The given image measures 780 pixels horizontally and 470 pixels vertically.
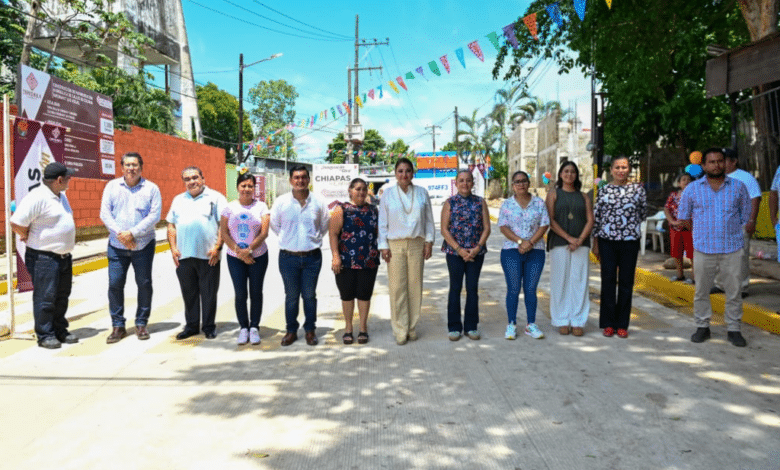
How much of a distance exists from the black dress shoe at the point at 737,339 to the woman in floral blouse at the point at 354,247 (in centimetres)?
326

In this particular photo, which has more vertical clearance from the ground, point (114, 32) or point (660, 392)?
point (114, 32)

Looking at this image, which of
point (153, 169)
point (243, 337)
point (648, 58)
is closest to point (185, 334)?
point (243, 337)

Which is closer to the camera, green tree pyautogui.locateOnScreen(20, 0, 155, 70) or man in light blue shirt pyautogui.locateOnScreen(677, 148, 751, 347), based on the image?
man in light blue shirt pyautogui.locateOnScreen(677, 148, 751, 347)

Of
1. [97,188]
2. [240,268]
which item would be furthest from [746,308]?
[97,188]

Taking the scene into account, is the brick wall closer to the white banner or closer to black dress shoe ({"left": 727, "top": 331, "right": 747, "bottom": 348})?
the white banner

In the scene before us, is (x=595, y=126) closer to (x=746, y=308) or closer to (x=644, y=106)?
(x=644, y=106)

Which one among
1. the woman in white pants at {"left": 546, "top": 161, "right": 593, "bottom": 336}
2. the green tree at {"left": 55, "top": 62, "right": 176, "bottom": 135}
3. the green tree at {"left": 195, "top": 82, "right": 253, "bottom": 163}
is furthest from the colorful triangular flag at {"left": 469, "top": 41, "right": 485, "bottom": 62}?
the green tree at {"left": 195, "top": 82, "right": 253, "bottom": 163}

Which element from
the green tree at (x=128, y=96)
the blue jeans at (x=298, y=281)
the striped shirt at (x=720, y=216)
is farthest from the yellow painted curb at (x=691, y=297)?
the green tree at (x=128, y=96)

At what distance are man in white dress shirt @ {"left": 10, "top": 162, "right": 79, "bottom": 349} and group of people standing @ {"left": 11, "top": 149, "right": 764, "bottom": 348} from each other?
1cm

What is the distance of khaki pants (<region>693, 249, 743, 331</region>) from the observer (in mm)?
5367

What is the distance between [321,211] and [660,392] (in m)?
3.26

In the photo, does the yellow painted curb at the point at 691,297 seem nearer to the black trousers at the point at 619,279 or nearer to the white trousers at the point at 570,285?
Answer: the black trousers at the point at 619,279

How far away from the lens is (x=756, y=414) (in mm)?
3723

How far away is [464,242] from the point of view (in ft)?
18.9
